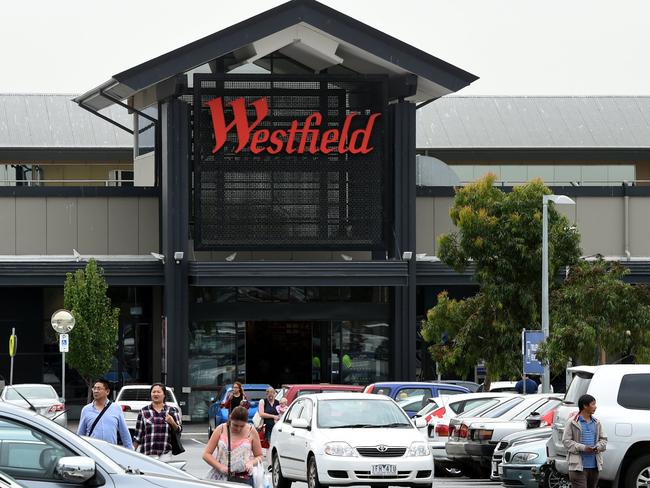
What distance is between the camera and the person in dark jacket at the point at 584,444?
17.8m

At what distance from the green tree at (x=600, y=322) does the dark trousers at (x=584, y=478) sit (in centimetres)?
1472

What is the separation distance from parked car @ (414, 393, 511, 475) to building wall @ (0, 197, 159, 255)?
19.1m

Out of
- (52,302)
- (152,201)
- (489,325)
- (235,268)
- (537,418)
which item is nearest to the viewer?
(537,418)

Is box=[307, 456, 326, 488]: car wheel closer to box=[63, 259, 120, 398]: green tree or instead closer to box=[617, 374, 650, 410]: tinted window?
box=[617, 374, 650, 410]: tinted window

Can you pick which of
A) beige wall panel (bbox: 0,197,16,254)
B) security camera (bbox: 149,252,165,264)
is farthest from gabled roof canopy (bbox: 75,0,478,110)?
security camera (bbox: 149,252,165,264)

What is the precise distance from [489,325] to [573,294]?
16.5ft

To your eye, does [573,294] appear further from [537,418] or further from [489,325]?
[537,418]

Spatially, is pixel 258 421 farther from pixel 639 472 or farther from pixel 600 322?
pixel 600 322

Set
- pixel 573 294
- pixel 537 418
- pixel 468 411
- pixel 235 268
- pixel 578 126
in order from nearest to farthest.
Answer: pixel 537 418
pixel 468 411
pixel 573 294
pixel 235 268
pixel 578 126

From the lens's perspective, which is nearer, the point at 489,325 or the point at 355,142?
the point at 489,325

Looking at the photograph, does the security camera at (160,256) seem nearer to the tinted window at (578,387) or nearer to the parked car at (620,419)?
the tinted window at (578,387)

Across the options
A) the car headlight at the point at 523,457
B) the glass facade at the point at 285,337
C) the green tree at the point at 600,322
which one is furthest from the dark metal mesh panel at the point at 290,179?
the car headlight at the point at 523,457

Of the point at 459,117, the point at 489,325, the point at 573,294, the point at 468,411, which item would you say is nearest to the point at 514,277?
the point at 489,325

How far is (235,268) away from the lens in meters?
42.4
